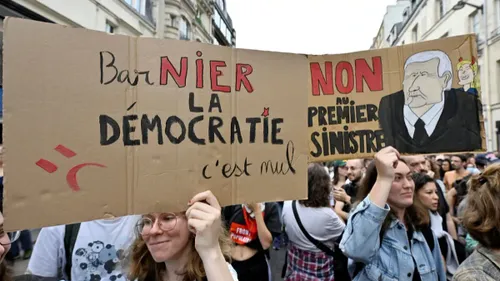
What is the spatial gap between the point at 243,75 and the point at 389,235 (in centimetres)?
125

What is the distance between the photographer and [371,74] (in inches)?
75.0

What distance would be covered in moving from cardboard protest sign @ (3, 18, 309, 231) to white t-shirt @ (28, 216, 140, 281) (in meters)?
0.74

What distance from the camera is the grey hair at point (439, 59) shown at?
1868 mm

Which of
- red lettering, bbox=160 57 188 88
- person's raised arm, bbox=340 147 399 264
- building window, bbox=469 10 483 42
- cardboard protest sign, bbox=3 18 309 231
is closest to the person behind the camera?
cardboard protest sign, bbox=3 18 309 231

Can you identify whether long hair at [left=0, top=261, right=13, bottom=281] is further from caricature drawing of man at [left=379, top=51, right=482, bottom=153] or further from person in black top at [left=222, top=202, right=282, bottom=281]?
caricature drawing of man at [left=379, top=51, right=482, bottom=153]

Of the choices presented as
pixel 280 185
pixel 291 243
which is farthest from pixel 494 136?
pixel 280 185

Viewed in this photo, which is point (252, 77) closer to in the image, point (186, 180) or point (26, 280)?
point (186, 180)

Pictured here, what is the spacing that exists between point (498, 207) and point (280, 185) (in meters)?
0.95

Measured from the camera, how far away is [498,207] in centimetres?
149

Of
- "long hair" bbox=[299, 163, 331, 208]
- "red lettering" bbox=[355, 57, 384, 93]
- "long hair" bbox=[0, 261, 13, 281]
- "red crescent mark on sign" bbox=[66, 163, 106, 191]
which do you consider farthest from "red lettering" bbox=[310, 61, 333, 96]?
"long hair" bbox=[0, 261, 13, 281]

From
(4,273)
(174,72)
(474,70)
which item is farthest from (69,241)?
(474,70)

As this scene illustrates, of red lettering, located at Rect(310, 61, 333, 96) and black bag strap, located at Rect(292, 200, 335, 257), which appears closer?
red lettering, located at Rect(310, 61, 333, 96)

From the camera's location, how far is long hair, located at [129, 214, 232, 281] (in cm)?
139

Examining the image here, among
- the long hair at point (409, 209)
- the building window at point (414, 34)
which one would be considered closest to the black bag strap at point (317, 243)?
the long hair at point (409, 209)
